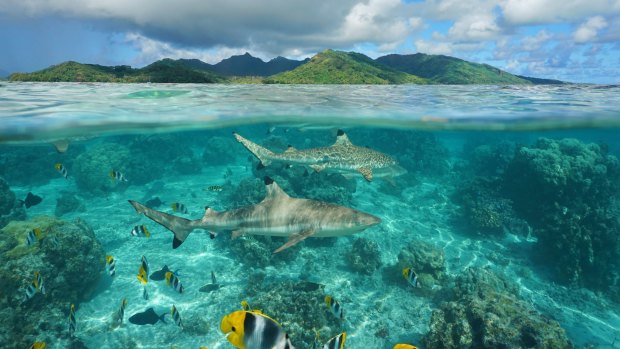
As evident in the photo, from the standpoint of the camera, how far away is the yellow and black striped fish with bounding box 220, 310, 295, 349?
293 centimetres

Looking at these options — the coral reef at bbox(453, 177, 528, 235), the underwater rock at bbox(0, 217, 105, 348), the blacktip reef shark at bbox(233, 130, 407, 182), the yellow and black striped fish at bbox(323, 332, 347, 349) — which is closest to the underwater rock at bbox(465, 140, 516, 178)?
the coral reef at bbox(453, 177, 528, 235)

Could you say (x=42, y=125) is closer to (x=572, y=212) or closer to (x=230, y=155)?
(x=230, y=155)

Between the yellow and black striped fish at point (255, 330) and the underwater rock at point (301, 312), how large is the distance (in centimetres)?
599

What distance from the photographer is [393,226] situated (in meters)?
16.9

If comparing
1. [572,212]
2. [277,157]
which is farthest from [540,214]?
[277,157]

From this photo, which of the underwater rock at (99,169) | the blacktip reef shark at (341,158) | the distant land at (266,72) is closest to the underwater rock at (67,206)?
the underwater rock at (99,169)

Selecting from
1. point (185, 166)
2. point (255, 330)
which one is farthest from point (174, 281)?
point (185, 166)

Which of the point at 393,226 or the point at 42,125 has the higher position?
the point at 42,125

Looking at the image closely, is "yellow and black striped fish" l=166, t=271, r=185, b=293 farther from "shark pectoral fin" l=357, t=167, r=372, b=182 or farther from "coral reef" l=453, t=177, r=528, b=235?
"coral reef" l=453, t=177, r=528, b=235

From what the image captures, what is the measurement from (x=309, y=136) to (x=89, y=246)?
26417 mm

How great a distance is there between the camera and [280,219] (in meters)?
7.09

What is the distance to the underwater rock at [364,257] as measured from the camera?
1259 cm

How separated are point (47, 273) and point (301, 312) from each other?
7.89 m

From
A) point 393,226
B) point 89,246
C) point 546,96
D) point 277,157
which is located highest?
point 546,96
